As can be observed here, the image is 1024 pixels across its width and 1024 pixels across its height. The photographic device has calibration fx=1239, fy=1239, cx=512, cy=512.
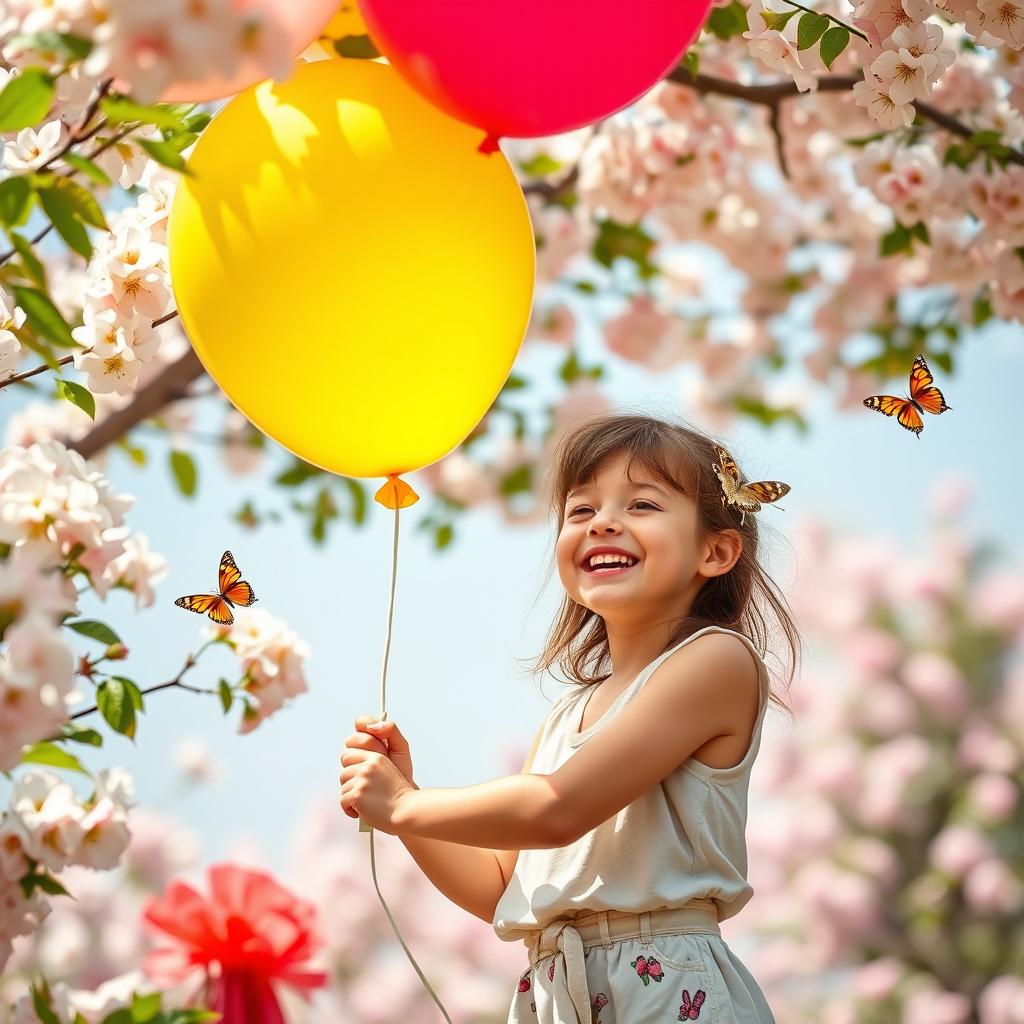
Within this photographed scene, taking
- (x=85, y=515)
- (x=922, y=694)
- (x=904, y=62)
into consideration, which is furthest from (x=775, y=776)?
(x=85, y=515)

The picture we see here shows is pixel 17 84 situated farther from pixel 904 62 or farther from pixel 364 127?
pixel 904 62

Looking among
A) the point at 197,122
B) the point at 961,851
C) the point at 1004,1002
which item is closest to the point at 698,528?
the point at 197,122

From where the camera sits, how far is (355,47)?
145 cm

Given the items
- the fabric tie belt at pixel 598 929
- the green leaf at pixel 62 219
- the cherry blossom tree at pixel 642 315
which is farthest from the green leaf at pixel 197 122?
the fabric tie belt at pixel 598 929

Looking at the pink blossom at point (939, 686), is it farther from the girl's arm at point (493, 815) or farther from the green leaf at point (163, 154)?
the green leaf at point (163, 154)

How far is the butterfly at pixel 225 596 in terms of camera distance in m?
1.50

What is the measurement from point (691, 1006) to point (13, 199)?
1.01m

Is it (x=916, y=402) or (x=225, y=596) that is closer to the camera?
(x=225, y=596)

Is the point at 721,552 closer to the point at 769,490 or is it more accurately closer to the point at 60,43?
the point at 769,490

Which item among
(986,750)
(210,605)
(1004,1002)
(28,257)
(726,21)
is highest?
(28,257)

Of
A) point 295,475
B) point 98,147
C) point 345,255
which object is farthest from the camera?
point 295,475

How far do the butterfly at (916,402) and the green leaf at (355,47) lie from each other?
754 mm

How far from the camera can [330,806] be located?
4.61 meters

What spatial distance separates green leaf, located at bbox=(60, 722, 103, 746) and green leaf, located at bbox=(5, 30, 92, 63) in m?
0.73
